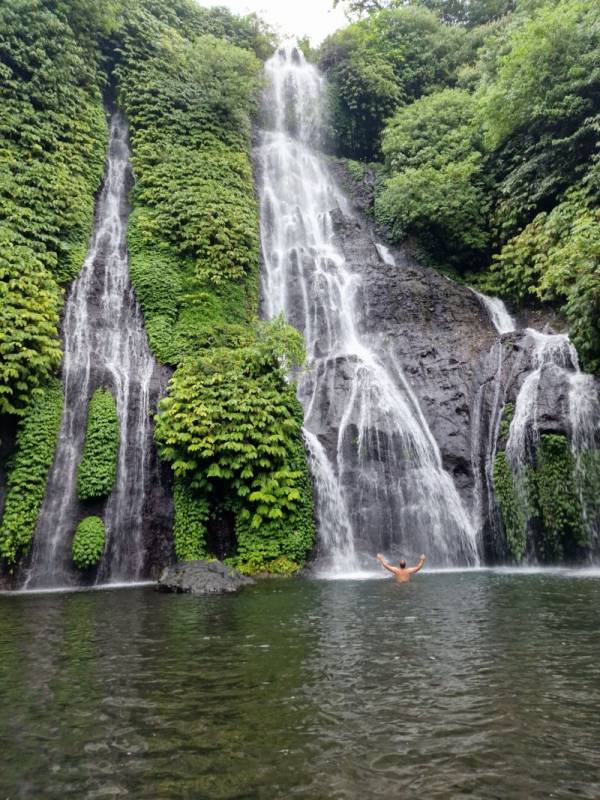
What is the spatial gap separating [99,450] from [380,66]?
26.2 metres

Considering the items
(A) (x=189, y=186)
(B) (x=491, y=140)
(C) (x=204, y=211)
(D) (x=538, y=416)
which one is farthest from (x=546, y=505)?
(A) (x=189, y=186)

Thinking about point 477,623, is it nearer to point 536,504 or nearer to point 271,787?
point 271,787

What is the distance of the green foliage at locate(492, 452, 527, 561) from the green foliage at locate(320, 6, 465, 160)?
21.8 meters

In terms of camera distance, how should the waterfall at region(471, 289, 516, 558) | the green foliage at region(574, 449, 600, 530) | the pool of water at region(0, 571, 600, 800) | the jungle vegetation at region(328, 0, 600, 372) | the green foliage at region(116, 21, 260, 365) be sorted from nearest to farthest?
the pool of water at region(0, 571, 600, 800) < the green foliage at region(574, 449, 600, 530) < the waterfall at region(471, 289, 516, 558) < the green foliage at region(116, 21, 260, 365) < the jungle vegetation at region(328, 0, 600, 372)

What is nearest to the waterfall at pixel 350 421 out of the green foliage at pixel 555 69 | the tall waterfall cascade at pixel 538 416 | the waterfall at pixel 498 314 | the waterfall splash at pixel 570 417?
the tall waterfall cascade at pixel 538 416

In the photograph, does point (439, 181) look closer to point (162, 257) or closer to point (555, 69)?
point (555, 69)

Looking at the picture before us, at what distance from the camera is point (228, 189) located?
20.7 m

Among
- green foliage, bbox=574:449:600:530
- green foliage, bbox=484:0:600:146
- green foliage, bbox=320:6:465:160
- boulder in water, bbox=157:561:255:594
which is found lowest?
boulder in water, bbox=157:561:255:594

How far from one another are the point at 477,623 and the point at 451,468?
335 inches

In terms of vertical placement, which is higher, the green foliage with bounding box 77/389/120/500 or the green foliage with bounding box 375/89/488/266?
the green foliage with bounding box 375/89/488/266

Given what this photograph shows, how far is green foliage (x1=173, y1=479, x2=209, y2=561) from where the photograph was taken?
12.8 meters

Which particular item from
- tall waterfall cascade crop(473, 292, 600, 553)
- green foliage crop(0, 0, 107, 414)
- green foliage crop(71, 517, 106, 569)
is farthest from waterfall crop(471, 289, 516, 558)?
green foliage crop(0, 0, 107, 414)

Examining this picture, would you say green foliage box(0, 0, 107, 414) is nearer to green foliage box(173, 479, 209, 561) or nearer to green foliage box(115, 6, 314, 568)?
green foliage box(115, 6, 314, 568)

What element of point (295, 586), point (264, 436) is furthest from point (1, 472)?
point (295, 586)
